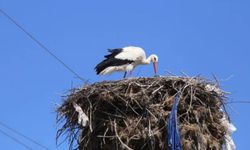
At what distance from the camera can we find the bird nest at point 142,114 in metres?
8.79

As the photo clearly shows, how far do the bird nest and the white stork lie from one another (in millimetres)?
1793

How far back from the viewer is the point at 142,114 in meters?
8.91

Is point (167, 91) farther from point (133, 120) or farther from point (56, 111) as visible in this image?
point (56, 111)

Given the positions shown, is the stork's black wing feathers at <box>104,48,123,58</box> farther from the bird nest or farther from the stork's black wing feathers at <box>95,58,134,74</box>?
the bird nest

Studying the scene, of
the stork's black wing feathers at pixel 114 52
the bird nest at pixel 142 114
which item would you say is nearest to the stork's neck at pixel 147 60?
the stork's black wing feathers at pixel 114 52

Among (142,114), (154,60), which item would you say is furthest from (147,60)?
(142,114)

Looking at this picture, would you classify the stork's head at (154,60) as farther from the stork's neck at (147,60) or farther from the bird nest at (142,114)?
the bird nest at (142,114)

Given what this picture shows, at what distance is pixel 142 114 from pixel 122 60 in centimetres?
262

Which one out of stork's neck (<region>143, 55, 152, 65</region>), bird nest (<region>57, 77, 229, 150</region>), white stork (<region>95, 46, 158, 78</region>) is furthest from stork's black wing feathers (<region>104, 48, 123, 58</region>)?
bird nest (<region>57, 77, 229, 150</region>)

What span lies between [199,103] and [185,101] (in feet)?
0.81

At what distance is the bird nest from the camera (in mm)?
8789

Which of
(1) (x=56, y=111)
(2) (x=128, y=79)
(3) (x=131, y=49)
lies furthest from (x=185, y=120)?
(3) (x=131, y=49)

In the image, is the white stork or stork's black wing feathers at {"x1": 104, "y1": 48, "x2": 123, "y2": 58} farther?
stork's black wing feathers at {"x1": 104, "y1": 48, "x2": 123, "y2": 58}

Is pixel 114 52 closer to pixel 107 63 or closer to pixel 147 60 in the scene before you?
pixel 107 63
